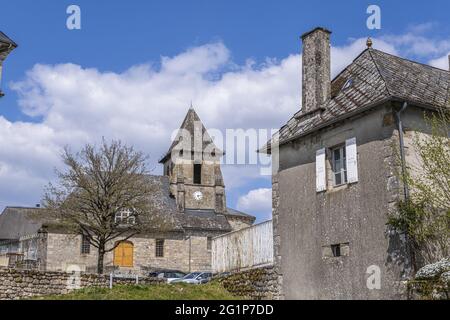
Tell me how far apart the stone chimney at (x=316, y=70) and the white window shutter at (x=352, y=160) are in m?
2.17

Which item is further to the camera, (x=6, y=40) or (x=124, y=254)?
(x=124, y=254)

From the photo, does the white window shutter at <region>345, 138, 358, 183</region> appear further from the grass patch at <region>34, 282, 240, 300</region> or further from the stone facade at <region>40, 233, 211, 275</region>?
the stone facade at <region>40, 233, 211, 275</region>

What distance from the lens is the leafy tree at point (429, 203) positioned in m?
11.6

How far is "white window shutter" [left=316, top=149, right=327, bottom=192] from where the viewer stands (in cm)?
1388

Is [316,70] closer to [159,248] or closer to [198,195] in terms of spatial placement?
[159,248]

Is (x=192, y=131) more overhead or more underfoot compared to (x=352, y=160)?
more overhead

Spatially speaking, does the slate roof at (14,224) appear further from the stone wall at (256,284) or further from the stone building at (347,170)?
the stone building at (347,170)

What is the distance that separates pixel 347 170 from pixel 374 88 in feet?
6.98

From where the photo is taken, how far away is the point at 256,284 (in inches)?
619

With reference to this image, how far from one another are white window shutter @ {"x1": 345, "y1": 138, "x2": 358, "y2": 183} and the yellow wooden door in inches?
1085

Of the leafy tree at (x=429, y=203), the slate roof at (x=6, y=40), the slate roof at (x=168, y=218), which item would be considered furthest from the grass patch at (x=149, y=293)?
the slate roof at (x=168, y=218)

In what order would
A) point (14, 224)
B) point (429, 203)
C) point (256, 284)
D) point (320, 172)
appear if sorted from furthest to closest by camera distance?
1. point (14, 224)
2. point (256, 284)
3. point (320, 172)
4. point (429, 203)

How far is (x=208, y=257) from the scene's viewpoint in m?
40.7

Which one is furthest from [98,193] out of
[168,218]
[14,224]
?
[14,224]
